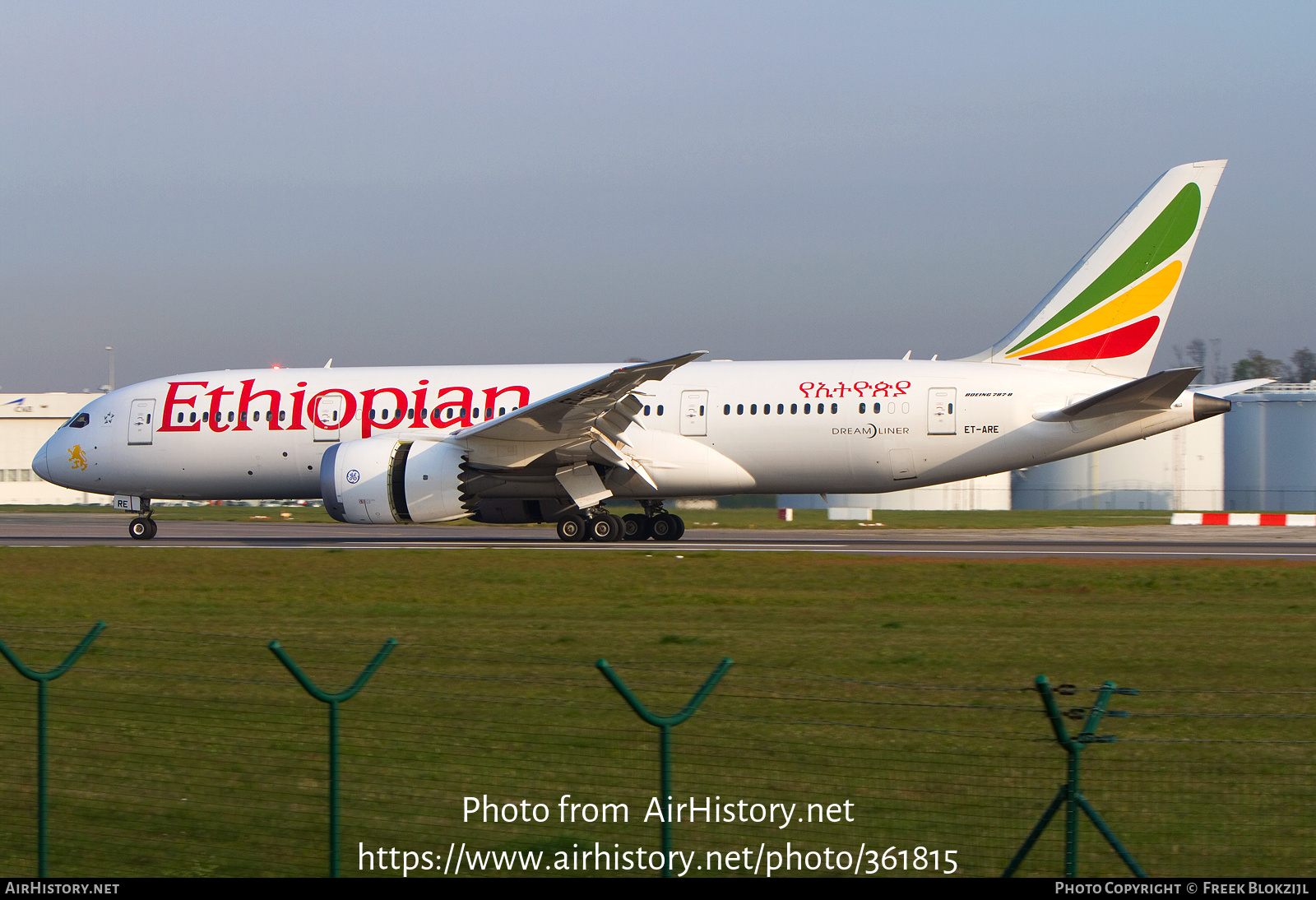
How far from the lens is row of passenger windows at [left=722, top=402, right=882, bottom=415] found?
25.3 metres

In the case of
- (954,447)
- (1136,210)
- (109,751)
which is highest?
(1136,210)

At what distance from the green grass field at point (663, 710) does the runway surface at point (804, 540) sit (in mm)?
6432

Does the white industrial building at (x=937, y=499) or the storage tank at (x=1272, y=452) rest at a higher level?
the storage tank at (x=1272, y=452)

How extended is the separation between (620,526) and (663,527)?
158 centimetres

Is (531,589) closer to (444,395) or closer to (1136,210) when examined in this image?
(444,395)

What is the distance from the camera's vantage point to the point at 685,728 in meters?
8.16

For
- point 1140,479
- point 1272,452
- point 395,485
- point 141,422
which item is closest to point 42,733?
point 395,485

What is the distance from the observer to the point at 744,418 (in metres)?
25.8

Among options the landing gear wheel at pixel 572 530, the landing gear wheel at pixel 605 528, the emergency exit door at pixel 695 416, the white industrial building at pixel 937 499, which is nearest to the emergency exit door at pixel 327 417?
the landing gear wheel at pixel 572 530

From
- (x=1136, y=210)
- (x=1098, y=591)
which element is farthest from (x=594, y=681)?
(x=1136, y=210)

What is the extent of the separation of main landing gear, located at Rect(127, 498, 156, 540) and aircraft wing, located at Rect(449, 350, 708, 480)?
8576mm

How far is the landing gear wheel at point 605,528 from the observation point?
2619 centimetres

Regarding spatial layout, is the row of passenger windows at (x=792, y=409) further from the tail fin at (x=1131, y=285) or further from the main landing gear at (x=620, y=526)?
the tail fin at (x=1131, y=285)
